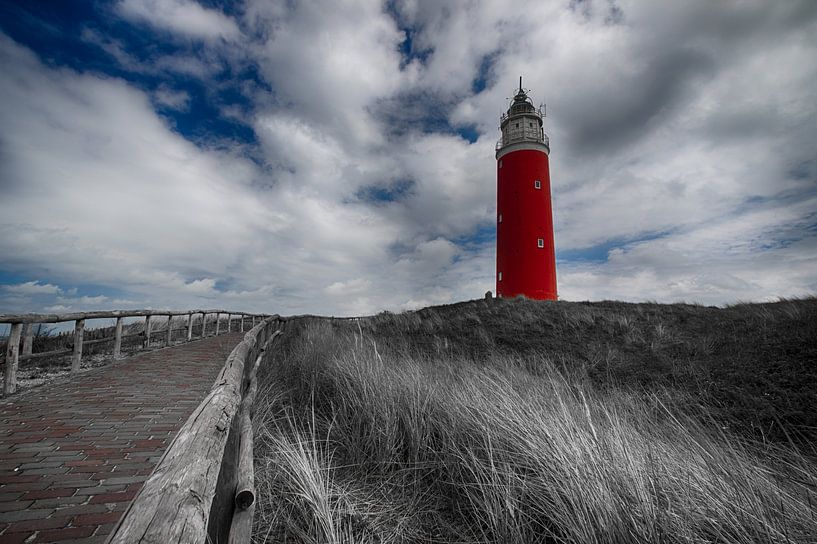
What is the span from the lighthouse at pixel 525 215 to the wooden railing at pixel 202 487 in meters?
18.8

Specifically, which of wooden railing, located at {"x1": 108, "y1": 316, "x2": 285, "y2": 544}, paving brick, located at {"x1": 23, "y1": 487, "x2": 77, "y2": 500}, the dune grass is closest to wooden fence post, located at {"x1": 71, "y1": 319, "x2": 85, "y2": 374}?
the dune grass

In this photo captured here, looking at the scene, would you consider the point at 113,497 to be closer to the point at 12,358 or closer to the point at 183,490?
the point at 183,490

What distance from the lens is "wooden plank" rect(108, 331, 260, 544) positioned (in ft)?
3.82

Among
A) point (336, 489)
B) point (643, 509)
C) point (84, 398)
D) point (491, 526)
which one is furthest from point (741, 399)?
point (84, 398)

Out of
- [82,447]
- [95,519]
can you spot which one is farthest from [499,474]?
[82,447]

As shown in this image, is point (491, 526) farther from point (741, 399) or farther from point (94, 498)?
point (741, 399)

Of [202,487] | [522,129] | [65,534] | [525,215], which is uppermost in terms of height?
[522,129]

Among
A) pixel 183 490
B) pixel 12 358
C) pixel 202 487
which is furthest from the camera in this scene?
pixel 12 358

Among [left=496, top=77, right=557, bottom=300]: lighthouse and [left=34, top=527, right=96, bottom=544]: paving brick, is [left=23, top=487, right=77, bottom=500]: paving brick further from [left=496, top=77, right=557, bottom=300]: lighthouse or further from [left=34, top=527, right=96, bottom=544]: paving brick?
[left=496, top=77, right=557, bottom=300]: lighthouse

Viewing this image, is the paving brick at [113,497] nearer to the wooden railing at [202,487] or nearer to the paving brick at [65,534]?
the paving brick at [65,534]

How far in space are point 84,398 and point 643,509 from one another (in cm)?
681

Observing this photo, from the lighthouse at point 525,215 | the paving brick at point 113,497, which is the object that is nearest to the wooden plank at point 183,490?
the paving brick at point 113,497

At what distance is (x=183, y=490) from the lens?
1.38 meters

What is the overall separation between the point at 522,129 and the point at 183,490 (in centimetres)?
2410
